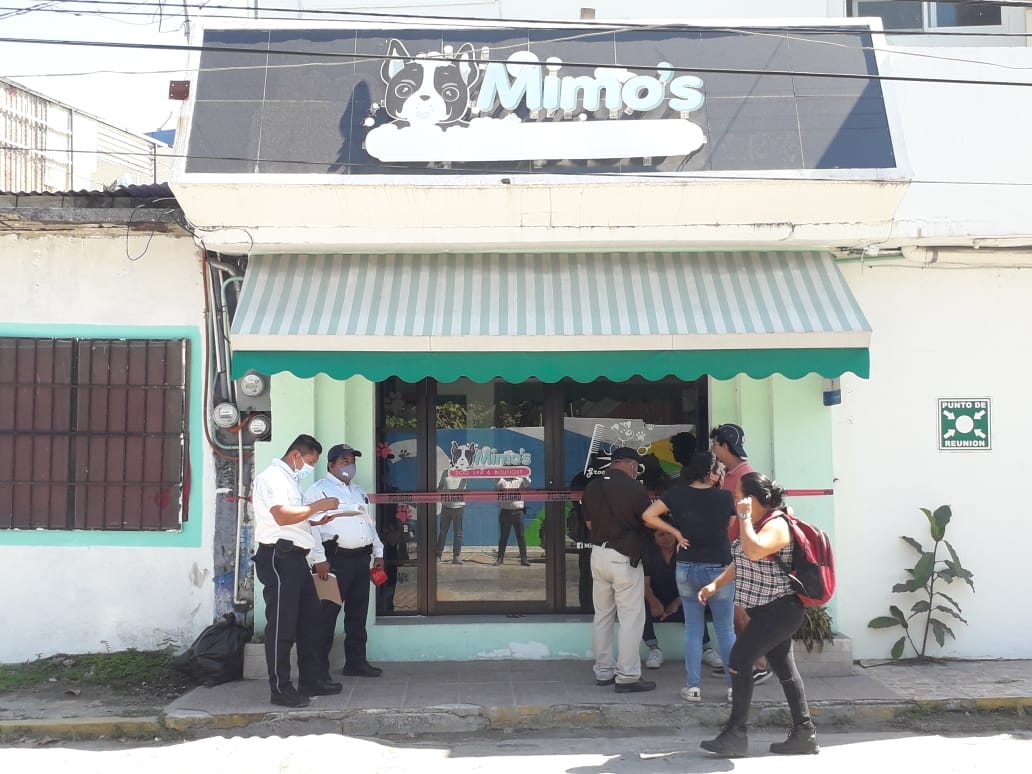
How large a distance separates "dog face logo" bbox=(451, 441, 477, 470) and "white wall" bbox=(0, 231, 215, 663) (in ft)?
6.76

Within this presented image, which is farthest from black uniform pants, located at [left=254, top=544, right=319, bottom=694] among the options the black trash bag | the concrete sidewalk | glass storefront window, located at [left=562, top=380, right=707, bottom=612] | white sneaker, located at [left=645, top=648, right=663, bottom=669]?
white sneaker, located at [left=645, top=648, right=663, bottom=669]

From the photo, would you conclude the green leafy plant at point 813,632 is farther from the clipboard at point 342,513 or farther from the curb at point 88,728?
the curb at point 88,728

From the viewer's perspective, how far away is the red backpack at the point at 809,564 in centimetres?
582

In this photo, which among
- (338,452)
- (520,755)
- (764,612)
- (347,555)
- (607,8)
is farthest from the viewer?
(607,8)

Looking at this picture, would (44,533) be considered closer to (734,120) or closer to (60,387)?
(60,387)

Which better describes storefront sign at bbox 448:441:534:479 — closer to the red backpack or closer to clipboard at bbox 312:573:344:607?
clipboard at bbox 312:573:344:607

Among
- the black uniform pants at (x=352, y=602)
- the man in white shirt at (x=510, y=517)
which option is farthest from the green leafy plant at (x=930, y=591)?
the black uniform pants at (x=352, y=602)

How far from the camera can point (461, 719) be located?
683cm

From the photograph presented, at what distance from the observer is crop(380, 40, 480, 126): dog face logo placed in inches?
301

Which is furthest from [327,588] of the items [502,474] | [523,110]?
[523,110]

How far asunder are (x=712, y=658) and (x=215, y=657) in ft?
12.8

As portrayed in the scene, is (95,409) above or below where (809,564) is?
above

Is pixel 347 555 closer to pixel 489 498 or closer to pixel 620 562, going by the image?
pixel 489 498

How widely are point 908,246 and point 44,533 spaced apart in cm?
767
